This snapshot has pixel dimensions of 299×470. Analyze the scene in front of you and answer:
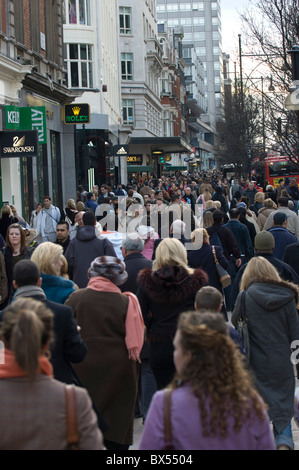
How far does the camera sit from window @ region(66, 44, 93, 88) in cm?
4009

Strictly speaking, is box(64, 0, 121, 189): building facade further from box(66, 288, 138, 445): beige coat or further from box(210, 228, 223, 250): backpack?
box(66, 288, 138, 445): beige coat

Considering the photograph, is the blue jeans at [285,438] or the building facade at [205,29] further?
the building facade at [205,29]

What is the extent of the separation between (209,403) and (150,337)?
125 inches

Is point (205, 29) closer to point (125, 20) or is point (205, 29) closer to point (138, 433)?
point (125, 20)

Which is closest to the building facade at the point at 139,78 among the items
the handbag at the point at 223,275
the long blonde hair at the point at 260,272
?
the handbag at the point at 223,275

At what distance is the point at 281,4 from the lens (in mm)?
20938

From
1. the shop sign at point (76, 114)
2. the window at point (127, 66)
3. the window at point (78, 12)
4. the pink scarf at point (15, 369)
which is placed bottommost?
the pink scarf at point (15, 369)

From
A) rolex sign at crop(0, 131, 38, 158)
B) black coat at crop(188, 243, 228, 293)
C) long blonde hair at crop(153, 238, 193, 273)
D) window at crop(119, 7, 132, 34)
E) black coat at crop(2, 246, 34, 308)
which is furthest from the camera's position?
window at crop(119, 7, 132, 34)

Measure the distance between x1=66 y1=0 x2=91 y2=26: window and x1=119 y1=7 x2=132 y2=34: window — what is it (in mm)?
25407

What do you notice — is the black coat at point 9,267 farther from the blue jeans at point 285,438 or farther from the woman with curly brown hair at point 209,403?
the woman with curly brown hair at point 209,403

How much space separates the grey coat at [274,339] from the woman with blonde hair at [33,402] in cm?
315

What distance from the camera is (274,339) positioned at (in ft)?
20.9

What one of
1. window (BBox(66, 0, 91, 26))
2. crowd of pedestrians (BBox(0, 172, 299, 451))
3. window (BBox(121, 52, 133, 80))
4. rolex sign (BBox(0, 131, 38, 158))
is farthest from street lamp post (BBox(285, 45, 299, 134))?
window (BBox(121, 52, 133, 80))

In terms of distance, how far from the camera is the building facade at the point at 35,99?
2064cm
